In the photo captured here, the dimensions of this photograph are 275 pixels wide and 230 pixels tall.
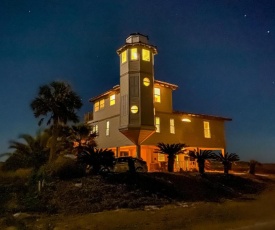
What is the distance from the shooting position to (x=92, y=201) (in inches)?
555

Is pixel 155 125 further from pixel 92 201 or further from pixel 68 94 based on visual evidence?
pixel 92 201

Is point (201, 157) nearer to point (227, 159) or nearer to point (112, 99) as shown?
point (227, 159)

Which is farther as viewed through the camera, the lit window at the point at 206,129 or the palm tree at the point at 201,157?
the lit window at the point at 206,129

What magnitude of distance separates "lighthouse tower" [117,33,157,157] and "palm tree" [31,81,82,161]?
486cm

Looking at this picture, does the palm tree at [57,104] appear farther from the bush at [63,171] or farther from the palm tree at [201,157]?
the palm tree at [201,157]

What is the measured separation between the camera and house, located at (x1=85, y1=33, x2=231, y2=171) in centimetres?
2839

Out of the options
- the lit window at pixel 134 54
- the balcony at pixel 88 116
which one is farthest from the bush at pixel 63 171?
the balcony at pixel 88 116

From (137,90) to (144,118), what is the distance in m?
2.79

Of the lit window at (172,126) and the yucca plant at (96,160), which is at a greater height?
the lit window at (172,126)

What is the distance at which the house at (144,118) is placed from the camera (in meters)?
28.4

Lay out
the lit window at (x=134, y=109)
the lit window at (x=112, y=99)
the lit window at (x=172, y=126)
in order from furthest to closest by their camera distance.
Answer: the lit window at (x=112, y=99) → the lit window at (x=172, y=126) → the lit window at (x=134, y=109)

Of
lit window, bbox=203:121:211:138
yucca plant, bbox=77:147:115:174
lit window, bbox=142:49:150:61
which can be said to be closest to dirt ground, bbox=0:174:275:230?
yucca plant, bbox=77:147:115:174

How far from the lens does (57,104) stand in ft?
82.7

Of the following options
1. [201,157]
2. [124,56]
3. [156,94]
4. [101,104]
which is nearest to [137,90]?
[156,94]
